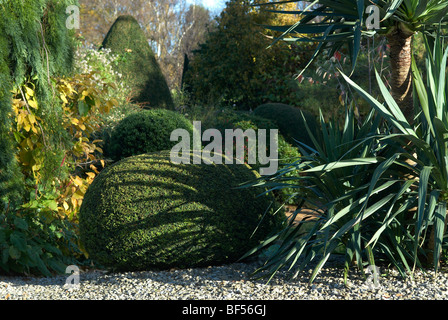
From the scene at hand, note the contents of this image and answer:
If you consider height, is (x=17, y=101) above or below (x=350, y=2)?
below

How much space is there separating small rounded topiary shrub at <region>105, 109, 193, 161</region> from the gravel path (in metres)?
3.37

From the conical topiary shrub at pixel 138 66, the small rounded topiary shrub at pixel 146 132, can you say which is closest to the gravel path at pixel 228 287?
the small rounded topiary shrub at pixel 146 132

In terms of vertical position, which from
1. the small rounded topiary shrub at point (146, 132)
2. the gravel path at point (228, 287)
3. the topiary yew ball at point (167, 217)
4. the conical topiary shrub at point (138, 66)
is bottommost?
the gravel path at point (228, 287)

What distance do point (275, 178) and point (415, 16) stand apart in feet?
5.62

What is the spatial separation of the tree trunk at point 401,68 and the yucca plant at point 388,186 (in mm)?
267

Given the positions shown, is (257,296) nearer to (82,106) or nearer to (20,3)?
(82,106)

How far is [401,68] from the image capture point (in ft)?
12.9

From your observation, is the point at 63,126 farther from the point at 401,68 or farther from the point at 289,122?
the point at 289,122

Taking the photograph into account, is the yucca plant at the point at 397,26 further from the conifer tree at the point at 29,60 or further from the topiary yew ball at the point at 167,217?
the conifer tree at the point at 29,60

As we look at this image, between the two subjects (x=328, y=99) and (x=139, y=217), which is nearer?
(x=139, y=217)

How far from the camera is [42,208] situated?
450 cm

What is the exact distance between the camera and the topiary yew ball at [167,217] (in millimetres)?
3820

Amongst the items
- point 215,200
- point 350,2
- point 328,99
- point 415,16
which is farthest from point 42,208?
point 328,99

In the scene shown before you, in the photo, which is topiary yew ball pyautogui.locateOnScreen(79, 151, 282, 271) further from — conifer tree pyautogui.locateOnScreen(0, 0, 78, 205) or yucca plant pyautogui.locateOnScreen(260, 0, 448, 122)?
yucca plant pyautogui.locateOnScreen(260, 0, 448, 122)
